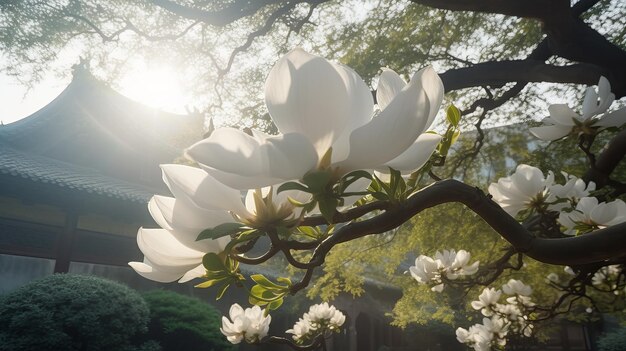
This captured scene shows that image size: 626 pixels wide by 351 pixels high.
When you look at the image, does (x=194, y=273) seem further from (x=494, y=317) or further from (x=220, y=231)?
(x=494, y=317)

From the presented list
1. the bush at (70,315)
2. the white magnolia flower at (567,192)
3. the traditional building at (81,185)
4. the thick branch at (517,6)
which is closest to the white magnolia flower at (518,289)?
the white magnolia flower at (567,192)

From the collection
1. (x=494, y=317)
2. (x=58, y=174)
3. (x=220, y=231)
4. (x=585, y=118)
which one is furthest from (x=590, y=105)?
(x=58, y=174)

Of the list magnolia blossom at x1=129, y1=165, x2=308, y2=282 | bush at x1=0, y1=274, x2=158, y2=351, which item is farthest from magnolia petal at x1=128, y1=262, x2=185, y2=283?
bush at x1=0, y1=274, x2=158, y2=351

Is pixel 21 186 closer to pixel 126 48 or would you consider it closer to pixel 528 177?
pixel 126 48

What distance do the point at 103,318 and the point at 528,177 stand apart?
Answer: 6634 millimetres

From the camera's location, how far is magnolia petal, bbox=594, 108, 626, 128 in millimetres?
1197

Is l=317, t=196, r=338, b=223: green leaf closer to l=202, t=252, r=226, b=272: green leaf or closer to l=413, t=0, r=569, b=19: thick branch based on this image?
l=202, t=252, r=226, b=272: green leaf

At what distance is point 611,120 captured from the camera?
4.06 feet

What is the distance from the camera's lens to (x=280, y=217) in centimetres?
55

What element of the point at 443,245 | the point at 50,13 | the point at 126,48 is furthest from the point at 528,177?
the point at 126,48

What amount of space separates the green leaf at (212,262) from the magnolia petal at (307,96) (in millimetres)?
181

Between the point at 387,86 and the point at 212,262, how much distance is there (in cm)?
29

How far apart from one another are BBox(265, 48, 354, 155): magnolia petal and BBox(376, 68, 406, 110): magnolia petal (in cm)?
12

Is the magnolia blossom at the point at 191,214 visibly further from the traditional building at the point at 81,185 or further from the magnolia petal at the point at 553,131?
the traditional building at the point at 81,185
